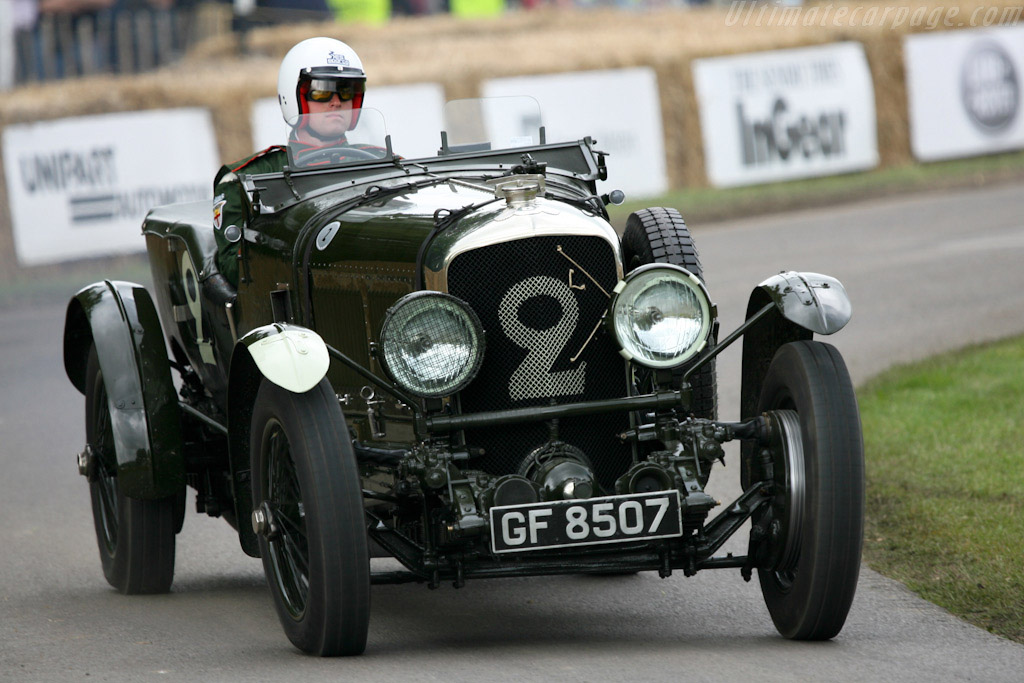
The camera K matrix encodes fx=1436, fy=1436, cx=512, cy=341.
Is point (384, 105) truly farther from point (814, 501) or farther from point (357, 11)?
point (814, 501)

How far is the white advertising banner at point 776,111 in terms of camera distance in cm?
1798

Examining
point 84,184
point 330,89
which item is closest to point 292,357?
point 330,89

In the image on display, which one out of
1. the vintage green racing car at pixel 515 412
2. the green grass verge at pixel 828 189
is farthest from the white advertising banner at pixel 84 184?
the vintage green racing car at pixel 515 412

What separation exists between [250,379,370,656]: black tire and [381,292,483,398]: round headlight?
0.78 feet

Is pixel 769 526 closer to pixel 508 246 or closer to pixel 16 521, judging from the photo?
pixel 508 246

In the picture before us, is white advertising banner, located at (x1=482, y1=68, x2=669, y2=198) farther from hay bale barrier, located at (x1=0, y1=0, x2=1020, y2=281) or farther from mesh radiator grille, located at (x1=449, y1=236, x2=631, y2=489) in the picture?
mesh radiator grille, located at (x1=449, y1=236, x2=631, y2=489)

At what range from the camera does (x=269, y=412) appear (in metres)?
4.49

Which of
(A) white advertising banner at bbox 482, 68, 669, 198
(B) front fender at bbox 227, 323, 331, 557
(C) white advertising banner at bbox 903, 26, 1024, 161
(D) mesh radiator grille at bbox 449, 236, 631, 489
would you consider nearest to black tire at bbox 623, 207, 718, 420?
(D) mesh radiator grille at bbox 449, 236, 631, 489

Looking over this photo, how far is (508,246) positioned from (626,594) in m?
1.63

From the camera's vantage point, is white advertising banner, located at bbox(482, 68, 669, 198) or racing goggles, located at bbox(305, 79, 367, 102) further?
white advertising banner, located at bbox(482, 68, 669, 198)

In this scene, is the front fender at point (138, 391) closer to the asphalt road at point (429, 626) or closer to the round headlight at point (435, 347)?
the asphalt road at point (429, 626)

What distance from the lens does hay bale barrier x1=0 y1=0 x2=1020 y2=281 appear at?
50.9 feet

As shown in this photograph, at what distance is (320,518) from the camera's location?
420 cm

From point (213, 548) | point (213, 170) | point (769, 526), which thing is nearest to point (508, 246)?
point (769, 526)
